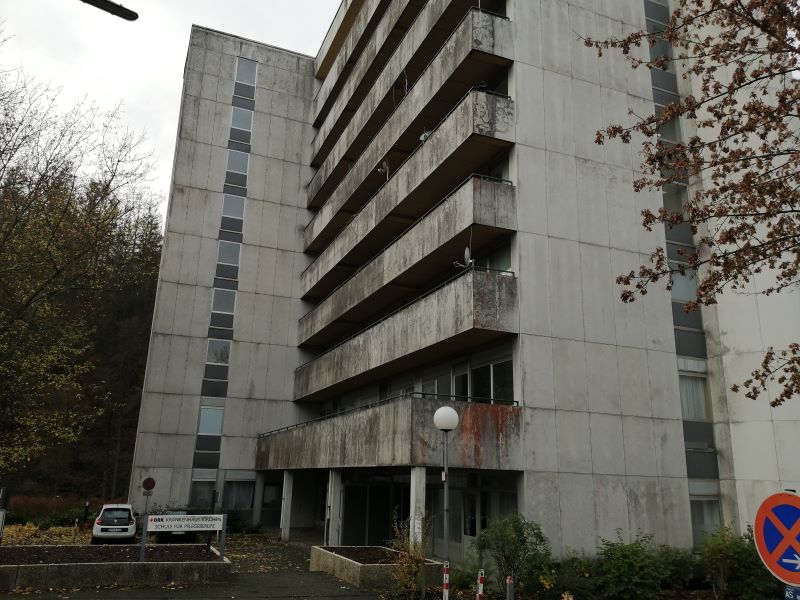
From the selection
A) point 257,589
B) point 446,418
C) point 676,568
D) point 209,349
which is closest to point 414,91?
point 446,418

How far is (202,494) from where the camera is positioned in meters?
33.5

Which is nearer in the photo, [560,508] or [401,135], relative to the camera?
[560,508]

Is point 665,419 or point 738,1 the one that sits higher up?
point 738,1

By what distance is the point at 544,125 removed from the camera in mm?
20797

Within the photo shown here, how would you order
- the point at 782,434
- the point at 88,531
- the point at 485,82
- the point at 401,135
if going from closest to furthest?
the point at 782,434, the point at 485,82, the point at 401,135, the point at 88,531

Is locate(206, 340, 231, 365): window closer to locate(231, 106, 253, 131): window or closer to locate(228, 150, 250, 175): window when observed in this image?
locate(228, 150, 250, 175): window

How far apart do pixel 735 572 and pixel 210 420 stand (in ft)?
87.9

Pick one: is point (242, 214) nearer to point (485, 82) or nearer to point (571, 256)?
point (485, 82)

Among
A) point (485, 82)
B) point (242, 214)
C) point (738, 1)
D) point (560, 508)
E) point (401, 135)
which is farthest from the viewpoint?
point (242, 214)

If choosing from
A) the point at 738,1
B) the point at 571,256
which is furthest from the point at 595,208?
the point at 738,1

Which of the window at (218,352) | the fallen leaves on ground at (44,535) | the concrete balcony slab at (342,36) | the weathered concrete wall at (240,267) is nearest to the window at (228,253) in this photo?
the weathered concrete wall at (240,267)

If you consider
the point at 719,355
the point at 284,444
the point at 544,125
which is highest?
the point at 544,125

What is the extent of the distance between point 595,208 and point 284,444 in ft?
59.4

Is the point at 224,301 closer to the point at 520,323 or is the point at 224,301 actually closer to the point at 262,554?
the point at 262,554
